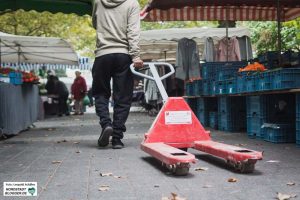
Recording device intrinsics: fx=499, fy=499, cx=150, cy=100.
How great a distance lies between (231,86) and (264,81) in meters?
1.88

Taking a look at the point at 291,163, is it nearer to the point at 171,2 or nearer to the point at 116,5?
the point at 116,5

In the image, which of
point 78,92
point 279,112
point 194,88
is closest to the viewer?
point 279,112

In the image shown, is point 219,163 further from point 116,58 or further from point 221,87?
point 221,87

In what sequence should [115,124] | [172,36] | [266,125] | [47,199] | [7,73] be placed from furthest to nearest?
[172,36] < [7,73] < [266,125] < [115,124] < [47,199]

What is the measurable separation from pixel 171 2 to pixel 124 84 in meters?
4.26

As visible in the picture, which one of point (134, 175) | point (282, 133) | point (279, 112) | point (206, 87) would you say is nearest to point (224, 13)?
point (206, 87)

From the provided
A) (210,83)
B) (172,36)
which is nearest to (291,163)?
(210,83)

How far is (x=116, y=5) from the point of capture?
7391 mm

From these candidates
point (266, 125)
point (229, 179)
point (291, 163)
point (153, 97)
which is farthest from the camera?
point (153, 97)

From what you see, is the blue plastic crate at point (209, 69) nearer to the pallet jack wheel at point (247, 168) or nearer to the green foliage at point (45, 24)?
the pallet jack wheel at point (247, 168)

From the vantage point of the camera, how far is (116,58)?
286 inches

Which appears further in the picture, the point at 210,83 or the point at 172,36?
the point at 172,36

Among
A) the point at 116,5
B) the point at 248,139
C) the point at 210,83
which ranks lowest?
the point at 248,139

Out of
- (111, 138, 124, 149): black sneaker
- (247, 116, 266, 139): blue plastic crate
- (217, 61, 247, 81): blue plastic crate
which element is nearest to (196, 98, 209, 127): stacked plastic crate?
(217, 61, 247, 81): blue plastic crate
